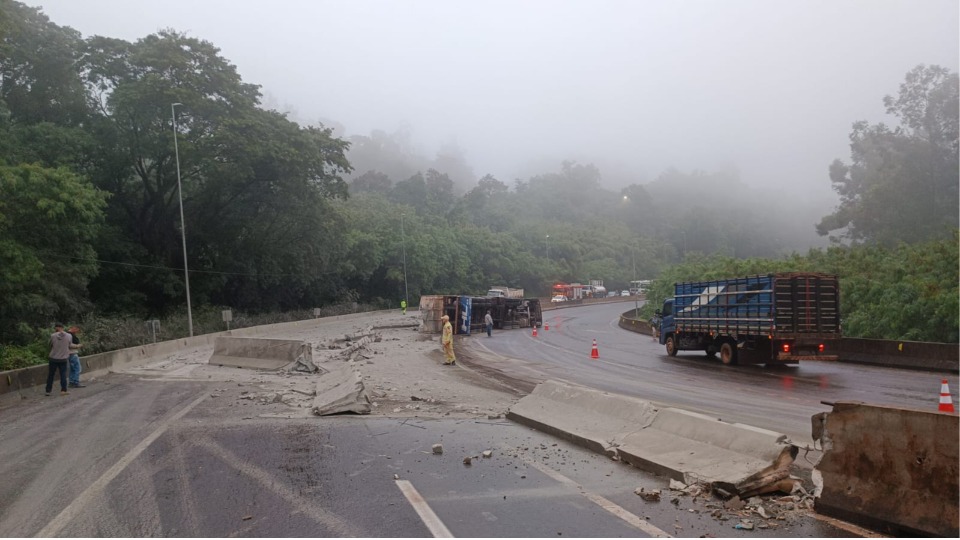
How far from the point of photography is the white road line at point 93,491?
5653mm

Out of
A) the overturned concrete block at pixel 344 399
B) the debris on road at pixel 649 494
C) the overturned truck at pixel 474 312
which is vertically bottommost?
the overturned truck at pixel 474 312

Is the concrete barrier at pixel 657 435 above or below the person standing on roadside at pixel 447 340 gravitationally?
above

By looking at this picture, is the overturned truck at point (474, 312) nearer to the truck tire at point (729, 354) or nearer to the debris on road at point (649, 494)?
the truck tire at point (729, 354)

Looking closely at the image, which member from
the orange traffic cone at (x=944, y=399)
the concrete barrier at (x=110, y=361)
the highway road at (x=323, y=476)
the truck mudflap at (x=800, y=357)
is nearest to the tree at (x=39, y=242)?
the concrete barrier at (x=110, y=361)

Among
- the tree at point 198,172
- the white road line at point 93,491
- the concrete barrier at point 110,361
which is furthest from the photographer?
the tree at point 198,172

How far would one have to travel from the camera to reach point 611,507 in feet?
19.7

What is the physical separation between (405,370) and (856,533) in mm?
15720

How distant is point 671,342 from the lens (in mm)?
26578

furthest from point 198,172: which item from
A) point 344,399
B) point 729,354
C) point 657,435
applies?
point 657,435

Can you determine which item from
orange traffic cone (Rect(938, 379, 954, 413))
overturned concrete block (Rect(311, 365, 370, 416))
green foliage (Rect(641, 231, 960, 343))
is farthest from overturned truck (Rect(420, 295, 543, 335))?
orange traffic cone (Rect(938, 379, 954, 413))

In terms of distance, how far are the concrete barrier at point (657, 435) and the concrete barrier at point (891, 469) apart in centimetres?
60

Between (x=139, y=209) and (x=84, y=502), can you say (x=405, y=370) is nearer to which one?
(x=84, y=502)

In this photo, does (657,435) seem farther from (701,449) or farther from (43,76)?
(43,76)

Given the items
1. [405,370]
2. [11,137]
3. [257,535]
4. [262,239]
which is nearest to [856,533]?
[257,535]
